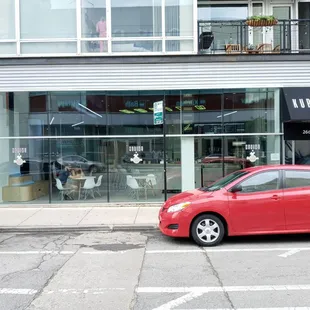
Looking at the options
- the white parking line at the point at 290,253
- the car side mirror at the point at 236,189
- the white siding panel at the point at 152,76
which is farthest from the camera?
the white siding panel at the point at 152,76

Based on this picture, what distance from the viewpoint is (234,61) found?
12.6 metres

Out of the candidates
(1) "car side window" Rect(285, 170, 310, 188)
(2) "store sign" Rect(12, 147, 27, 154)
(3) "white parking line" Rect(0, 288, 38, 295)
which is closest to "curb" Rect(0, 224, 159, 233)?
(1) "car side window" Rect(285, 170, 310, 188)

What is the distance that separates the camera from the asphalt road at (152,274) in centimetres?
472

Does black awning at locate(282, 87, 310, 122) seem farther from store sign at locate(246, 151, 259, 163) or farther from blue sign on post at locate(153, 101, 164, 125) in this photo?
blue sign on post at locate(153, 101, 164, 125)

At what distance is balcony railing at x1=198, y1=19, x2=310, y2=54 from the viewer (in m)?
13.1

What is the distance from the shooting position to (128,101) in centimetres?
1285

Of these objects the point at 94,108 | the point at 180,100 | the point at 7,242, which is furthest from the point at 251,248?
the point at 94,108

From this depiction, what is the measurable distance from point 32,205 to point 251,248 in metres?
7.95

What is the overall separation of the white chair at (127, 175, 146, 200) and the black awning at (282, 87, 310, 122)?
207 inches

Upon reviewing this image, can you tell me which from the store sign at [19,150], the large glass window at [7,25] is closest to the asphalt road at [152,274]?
the store sign at [19,150]

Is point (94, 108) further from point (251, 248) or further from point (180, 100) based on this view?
point (251, 248)

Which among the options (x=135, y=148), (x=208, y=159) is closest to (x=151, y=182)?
(x=135, y=148)

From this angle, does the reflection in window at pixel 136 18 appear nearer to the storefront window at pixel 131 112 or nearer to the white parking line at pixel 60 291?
the storefront window at pixel 131 112

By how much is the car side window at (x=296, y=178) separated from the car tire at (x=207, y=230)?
1.62 metres
